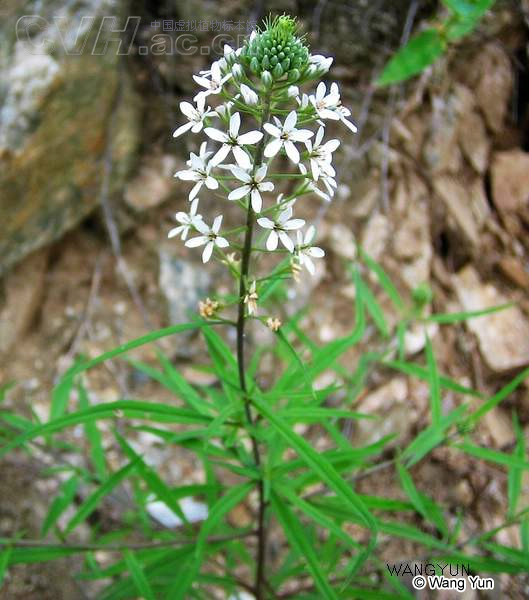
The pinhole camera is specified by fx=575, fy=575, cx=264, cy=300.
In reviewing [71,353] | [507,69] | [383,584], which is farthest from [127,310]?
[507,69]

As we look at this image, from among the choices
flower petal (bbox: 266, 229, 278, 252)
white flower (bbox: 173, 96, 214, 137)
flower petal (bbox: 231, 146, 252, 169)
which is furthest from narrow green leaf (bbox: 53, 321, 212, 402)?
white flower (bbox: 173, 96, 214, 137)

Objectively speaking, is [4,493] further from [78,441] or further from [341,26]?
[341,26]

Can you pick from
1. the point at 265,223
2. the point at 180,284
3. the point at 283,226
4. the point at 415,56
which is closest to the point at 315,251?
the point at 283,226

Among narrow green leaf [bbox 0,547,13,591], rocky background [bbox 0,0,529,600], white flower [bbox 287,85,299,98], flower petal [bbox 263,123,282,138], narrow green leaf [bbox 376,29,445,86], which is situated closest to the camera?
flower petal [bbox 263,123,282,138]

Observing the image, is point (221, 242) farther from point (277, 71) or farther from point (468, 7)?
point (468, 7)

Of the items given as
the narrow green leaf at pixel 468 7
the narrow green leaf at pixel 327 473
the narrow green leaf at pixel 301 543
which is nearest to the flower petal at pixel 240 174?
the narrow green leaf at pixel 327 473

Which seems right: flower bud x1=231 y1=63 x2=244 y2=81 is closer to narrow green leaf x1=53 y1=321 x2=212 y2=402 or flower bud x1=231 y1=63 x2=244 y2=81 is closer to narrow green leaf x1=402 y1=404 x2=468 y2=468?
narrow green leaf x1=53 y1=321 x2=212 y2=402
